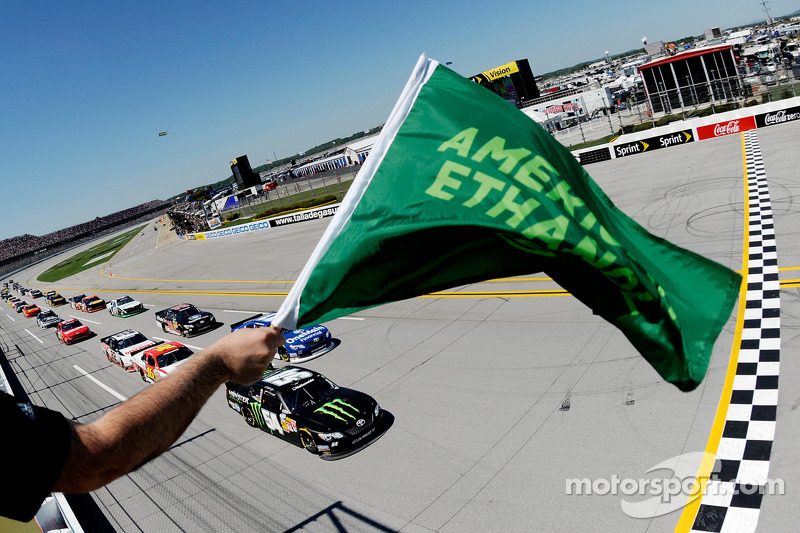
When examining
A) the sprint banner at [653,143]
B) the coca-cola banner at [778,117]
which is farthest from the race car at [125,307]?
the coca-cola banner at [778,117]

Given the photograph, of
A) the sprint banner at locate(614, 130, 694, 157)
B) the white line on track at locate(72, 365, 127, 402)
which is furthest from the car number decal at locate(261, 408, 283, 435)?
the sprint banner at locate(614, 130, 694, 157)

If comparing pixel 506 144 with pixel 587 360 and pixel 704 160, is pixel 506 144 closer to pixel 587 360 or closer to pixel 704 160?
pixel 587 360

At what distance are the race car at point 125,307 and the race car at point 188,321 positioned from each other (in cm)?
957

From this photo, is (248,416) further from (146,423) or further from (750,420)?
(146,423)

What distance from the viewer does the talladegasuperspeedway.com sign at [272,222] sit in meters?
48.0

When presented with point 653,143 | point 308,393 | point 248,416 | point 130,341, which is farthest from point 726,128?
point 130,341

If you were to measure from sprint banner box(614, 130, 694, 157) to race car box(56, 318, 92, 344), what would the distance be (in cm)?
3276

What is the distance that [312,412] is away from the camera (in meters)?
11.4

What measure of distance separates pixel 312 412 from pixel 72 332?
24159mm

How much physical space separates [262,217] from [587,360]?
51.4 meters

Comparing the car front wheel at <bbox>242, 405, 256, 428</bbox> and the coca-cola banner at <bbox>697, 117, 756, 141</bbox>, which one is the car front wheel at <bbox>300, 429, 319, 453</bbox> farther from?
the coca-cola banner at <bbox>697, 117, 756, 141</bbox>

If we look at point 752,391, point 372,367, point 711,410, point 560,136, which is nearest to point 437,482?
point 711,410

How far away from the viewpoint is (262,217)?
59062 mm

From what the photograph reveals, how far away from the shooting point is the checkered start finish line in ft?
22.2
